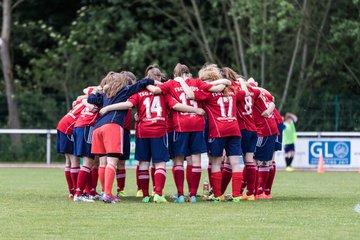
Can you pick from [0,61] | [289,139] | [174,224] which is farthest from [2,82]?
[174,224]

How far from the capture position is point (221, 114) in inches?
609

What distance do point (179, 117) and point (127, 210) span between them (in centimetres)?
206

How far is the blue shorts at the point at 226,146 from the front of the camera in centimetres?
1545

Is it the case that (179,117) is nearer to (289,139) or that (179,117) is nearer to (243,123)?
(243,123)

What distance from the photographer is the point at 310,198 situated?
16766 mm

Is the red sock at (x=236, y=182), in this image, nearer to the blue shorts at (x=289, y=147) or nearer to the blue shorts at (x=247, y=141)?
the blue shorts at (x=247, y=141)

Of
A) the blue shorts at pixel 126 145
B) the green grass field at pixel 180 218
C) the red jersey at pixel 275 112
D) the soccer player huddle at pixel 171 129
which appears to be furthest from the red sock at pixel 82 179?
the red jersey at pixel 275 112

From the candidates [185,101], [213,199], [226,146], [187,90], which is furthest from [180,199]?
[187,90]

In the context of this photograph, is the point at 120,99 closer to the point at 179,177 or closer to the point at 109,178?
the point at 109,178

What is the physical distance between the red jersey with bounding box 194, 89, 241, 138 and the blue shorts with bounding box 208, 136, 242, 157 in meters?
0.09

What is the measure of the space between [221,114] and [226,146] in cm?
50

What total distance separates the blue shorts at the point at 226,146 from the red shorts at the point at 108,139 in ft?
4.45

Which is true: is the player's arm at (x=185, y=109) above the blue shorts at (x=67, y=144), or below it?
above

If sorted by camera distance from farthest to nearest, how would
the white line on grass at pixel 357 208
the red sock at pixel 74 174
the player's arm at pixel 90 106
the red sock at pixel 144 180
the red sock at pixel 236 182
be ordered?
the red sock at pixel 74 174 → the red sock at pixel 144 180 → the player's arm at pixel 90 106 → the red sock at pixel 236 182 → the white line on grass at pixel 357 208
